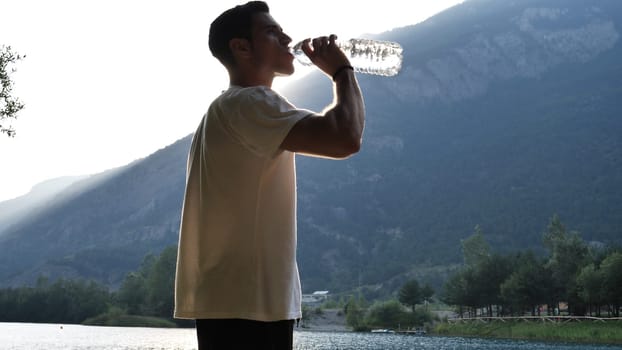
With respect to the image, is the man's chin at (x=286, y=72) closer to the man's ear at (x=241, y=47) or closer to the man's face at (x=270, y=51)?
the man's face at (x=270, y=51)

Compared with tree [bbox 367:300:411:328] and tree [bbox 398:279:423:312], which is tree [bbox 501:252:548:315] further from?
tree [bbox 398:279:423:312]

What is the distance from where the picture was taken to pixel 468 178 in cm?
16375

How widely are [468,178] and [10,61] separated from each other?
497 feet

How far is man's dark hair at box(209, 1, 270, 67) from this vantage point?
2.25 m

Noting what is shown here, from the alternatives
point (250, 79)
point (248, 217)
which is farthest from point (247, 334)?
point (250, 79)

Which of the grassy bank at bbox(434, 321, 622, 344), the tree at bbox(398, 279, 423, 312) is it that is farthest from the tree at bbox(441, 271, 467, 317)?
the tree at bbox(398, 279, 423, 312)

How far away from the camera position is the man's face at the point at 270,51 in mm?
2236

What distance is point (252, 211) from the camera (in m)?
1.96

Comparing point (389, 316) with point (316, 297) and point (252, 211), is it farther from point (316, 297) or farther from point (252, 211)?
point (252, 211)

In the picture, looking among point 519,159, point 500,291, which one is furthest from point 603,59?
point 500,291

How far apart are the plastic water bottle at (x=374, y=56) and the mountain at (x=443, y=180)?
13999 cm

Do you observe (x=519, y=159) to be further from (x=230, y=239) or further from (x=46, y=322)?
(x=230, y=239)

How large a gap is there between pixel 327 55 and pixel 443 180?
547 ft

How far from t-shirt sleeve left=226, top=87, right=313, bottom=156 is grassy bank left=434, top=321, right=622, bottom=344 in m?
64.0
